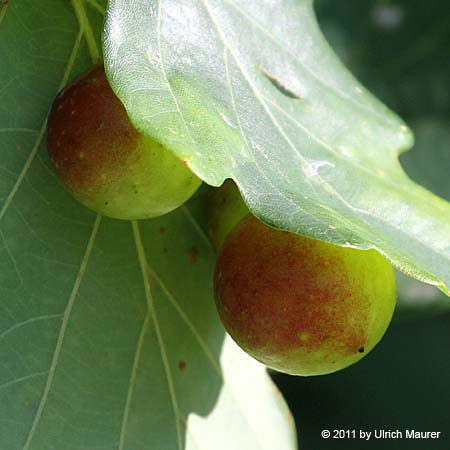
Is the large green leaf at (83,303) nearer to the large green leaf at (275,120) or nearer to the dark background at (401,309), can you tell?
the large green leaf at (275,120)

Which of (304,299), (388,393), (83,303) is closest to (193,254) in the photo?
(83,303)

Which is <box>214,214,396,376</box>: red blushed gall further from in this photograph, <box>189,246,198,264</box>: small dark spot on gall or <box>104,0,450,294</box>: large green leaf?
<box>189,246,198,264</box>: small dark spot on gall

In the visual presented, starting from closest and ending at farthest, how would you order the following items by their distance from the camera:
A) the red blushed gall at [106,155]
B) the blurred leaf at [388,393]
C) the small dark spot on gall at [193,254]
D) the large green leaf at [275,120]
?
the large green leaf at [275,120], the red blushed gall at [106,155], the small dark spot on gall at [193,254], the blurred leaf at [388,393]

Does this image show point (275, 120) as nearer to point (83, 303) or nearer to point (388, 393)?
point (83, 303)

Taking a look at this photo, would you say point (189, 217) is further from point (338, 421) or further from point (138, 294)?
point (338, 421)

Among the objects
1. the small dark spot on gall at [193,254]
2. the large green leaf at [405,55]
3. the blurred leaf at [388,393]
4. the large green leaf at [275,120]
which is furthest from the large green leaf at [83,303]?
the large green leaf at [405,55]
